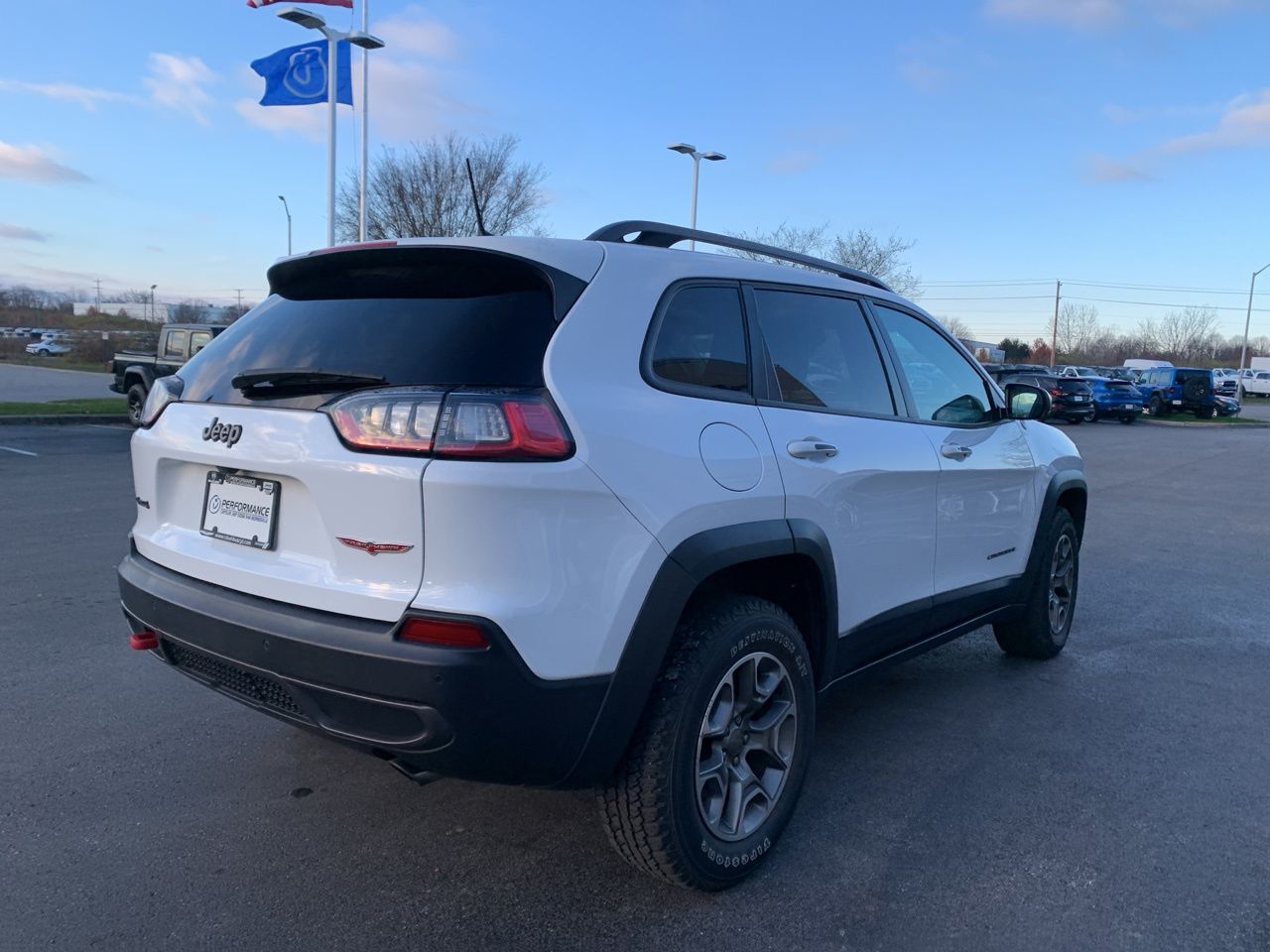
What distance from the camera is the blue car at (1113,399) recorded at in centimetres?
3189

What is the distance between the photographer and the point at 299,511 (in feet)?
8.25

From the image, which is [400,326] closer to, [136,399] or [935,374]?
[935,374]

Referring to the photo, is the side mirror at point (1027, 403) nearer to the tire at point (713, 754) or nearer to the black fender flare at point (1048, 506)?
the black fender flare at point (1048, 506)

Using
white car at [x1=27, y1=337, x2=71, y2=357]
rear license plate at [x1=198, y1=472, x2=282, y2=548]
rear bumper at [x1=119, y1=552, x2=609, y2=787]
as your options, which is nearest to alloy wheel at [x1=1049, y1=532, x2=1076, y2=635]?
rear bumper at [x1=119, y1=552, x2=609, y2=787]

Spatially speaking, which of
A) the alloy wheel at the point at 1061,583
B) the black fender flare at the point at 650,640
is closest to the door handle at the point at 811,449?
the black fender flare at the point at 650,640

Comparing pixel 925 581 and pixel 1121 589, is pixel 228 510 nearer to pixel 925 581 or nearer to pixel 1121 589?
pixel 925 581

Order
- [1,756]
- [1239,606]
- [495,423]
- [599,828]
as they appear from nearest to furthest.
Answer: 1. [495,423]
2. [599,828]
3. [1,756]
4. [1239,606]

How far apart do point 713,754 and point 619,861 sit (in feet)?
1.66

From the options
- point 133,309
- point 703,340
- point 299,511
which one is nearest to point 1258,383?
point 703,340

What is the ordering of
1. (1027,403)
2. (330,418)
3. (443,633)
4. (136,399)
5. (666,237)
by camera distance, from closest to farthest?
1. (443,633)
2. (330,418)
3. (666,237)
4. (1027,403)
5. (136,399)

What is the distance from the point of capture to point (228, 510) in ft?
8.93

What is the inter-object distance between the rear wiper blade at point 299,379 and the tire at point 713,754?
1.10 m

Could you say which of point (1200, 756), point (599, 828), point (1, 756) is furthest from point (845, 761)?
point (1, 756)

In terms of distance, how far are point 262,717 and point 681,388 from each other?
237 cm
